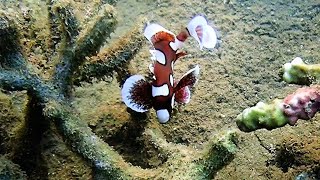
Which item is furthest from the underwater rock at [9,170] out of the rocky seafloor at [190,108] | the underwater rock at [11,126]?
the underwater rock at [11,126]

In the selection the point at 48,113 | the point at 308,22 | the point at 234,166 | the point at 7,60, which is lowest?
the point at 234,166

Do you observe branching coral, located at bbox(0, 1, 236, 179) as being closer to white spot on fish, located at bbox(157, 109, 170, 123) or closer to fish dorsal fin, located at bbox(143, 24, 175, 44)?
white spot on fish, located at bbox(157, 109, 170, 123)

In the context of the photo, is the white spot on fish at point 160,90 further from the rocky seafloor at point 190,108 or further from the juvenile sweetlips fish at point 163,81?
the rocky seafloor at point 190,108

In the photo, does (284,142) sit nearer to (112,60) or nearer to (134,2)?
(112,60)

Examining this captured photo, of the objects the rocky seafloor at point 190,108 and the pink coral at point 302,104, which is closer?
the pink coral at point 302,104

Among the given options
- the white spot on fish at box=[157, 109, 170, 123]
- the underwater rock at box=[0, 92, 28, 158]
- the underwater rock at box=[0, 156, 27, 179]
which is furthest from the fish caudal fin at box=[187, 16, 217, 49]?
the underwater rock at box=[0, 156, 27, 179]

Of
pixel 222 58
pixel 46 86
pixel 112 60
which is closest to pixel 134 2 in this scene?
pixel 222 58
